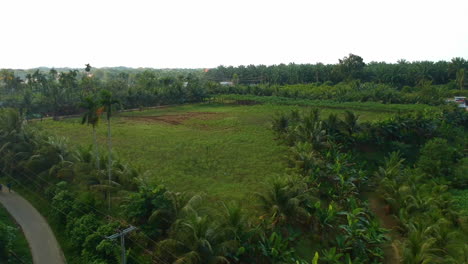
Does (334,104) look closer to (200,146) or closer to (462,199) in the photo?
(200,146)

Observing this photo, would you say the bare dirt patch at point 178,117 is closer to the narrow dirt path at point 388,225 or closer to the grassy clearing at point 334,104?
the grassy clearing at point 334,104

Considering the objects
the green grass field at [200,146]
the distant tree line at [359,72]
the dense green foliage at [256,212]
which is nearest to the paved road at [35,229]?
the dense green foliage at [256,212]

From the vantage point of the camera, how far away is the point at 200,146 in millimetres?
25453

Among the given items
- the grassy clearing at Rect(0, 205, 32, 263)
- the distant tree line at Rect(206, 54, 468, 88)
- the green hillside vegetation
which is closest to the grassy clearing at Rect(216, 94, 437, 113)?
the green hillside vegetation

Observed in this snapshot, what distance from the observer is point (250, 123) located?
3462 cm

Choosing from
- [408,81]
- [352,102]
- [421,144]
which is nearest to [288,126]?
[421,144]

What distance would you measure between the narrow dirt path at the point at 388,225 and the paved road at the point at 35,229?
12320mm

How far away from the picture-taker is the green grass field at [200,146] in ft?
60.7

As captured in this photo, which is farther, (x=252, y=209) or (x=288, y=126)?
(x=288, y=126)

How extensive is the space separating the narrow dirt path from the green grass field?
17.7 ft

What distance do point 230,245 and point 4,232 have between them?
26.2 feet

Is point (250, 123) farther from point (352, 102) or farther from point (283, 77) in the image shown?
point (283, 77)

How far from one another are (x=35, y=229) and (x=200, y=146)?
41.9 feet

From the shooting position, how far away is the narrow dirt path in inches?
511
